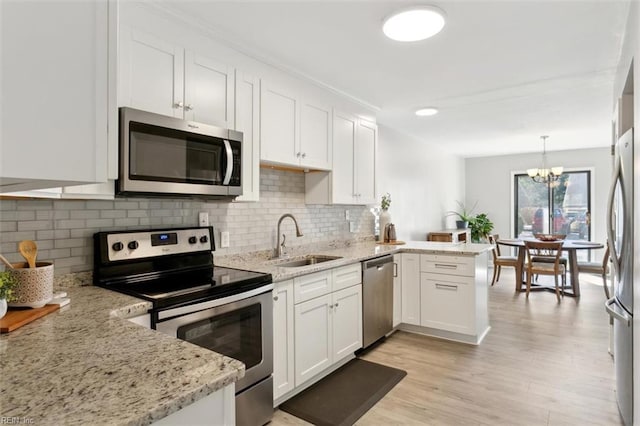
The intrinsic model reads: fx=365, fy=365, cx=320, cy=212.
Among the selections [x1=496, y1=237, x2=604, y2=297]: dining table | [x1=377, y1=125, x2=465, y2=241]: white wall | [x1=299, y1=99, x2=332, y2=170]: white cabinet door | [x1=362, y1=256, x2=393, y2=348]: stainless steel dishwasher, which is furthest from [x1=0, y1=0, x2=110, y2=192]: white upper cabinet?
[x1=496, y1=237, x2=604, y2=297]: dining table

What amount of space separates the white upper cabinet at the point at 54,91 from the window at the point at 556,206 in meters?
7.74

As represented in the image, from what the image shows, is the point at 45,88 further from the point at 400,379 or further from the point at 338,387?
the point at 400,379

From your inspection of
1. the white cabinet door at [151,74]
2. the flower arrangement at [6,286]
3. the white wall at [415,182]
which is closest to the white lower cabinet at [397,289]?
the white wall at [415,182]

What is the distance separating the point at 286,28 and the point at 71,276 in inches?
75.1

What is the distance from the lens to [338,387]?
2.61m

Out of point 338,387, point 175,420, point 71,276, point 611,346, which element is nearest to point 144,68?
point 71,276

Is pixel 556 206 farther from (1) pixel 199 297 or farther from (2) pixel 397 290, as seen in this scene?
A: (1) pixel 199 297

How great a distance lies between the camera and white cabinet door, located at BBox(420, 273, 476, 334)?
135 inches

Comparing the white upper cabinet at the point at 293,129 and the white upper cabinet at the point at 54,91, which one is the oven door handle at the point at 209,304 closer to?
the white upper cabinet at the point at 293,129

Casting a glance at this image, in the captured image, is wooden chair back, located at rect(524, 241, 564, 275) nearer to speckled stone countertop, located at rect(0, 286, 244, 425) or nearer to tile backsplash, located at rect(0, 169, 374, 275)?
tile backsplash, located at rect(0, 169, 374, 275)

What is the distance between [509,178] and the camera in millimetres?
7801

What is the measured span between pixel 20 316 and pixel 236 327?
945mm

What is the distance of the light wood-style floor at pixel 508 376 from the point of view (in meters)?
2.25

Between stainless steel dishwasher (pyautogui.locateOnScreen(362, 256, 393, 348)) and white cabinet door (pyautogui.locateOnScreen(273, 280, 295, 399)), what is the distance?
0.95 meters
